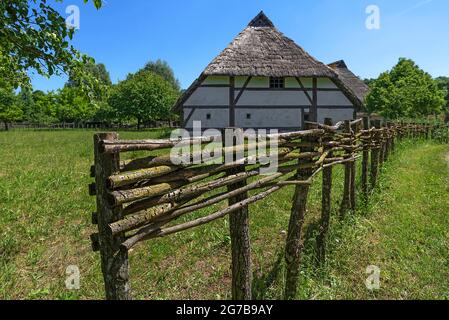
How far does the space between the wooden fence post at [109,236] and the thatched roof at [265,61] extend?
13.4 m

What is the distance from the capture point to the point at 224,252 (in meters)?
3.76

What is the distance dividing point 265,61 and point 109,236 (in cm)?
1482

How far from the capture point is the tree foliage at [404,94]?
88.8 ft

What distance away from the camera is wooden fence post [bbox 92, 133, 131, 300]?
5.60 ft

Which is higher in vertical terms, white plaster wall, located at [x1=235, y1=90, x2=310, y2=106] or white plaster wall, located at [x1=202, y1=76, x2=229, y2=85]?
white plaster wall, located at [x1=202, y1=76, x2=229, y2=85]

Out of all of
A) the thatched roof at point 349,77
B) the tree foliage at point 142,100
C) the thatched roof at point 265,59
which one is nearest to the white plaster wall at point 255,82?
the thatched roof at point 265,59

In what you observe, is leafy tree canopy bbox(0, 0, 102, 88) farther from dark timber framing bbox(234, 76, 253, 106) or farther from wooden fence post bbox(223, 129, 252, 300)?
dark timber framing bbox(234, 76, 253, 106)

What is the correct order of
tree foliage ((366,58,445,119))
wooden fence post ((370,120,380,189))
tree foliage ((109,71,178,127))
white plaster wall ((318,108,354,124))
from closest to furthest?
1. wooden fence post ((370,120,380,189))
2. white plaster wall ((318,108,354,124))
3. tree foliage ((366,58,445,119))
4. tree foliage ((109,71,178,127))

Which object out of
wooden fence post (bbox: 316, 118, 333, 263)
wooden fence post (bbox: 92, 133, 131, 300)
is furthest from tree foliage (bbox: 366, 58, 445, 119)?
wooden fence post (bbox: 92, 133, 131, 300)

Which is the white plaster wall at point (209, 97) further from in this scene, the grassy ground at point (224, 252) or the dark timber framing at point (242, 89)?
the grassy ground at point (224, 252)

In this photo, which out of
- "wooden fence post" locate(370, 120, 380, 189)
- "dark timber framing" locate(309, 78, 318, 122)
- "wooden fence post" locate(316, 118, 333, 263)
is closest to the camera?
"wooden fence post" locate(316, 118, 333, 263)

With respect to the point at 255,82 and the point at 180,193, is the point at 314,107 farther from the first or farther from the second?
the point at 180,193

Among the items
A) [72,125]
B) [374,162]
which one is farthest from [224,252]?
[72,125]

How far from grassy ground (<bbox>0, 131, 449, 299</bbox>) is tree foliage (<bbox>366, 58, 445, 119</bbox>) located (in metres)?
24.6
